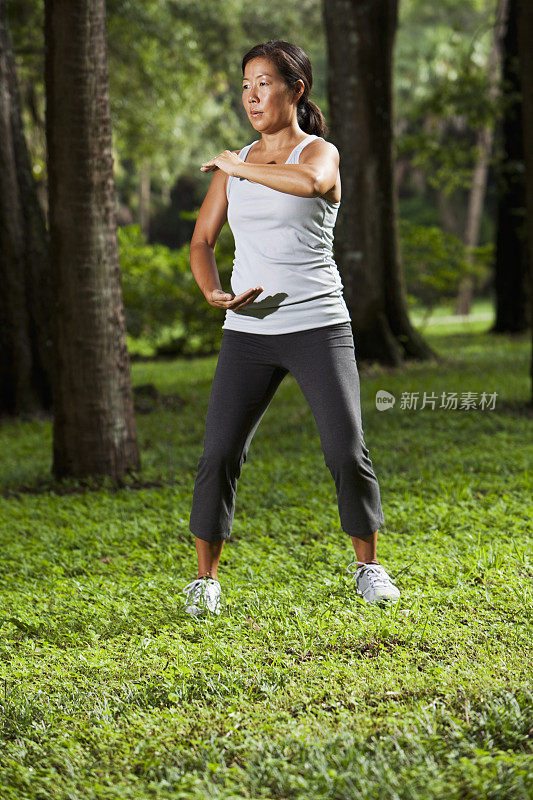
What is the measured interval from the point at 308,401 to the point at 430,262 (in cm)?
1375

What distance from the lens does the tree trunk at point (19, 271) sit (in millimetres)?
9641

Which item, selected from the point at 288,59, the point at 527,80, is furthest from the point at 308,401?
the point at 527,80

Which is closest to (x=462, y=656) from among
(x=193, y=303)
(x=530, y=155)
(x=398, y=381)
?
(x=530, y=155)

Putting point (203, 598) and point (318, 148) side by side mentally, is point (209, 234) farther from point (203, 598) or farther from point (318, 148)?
point (203, 598)

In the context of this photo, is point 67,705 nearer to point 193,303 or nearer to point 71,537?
point 71,537

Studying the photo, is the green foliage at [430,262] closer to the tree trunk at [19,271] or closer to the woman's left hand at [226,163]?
the tree trunk at [19,271]

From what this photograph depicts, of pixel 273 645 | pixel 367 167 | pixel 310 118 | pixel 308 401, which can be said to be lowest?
pixel 273 645

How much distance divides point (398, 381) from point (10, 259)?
4416 mm

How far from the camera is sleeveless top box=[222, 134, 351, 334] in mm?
3502

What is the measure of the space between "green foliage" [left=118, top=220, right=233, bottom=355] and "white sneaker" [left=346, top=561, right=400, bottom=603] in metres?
11.7

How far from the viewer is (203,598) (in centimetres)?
393

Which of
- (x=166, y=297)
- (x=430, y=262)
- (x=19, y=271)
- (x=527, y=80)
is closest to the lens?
(x=527, y=80)

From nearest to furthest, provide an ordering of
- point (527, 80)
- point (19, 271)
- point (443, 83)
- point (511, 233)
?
point (527, 80), point (19, 271), point (443, 83), point (511, 233)

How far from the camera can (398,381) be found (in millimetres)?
10484
